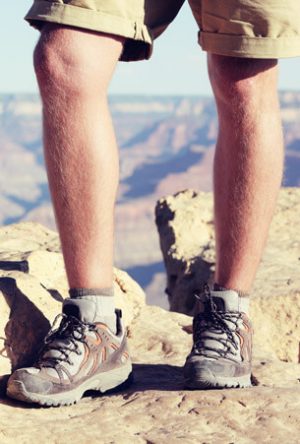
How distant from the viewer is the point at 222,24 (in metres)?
1.80

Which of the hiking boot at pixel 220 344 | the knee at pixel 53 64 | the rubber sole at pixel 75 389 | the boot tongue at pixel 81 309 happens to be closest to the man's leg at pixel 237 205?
the hiking boot at pixel 220 344

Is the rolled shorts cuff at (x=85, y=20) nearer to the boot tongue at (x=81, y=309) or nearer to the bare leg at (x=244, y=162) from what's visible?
the bare leg at (x=244, y=162)

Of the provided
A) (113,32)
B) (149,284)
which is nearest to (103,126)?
(113,32)

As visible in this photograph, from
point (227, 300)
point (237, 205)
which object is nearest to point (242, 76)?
point (237, 205)

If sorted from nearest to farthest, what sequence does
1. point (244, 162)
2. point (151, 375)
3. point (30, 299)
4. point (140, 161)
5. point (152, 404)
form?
point (152, 404) < point (244, 162) < point (151, 375) < point (30, 299) < point (140, 161)

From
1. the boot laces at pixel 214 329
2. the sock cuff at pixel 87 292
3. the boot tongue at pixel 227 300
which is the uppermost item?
the sock cuff at pixel 87 292

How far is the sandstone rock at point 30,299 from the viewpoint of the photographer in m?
2.10

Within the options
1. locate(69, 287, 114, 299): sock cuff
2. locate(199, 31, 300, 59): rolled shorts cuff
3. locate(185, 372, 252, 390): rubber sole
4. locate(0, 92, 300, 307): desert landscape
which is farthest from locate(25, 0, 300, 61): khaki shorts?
locate(0, 92, 300, 307): desert landscape

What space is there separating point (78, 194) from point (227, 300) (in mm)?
478

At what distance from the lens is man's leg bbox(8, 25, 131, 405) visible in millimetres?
1713

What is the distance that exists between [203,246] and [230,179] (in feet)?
7.85

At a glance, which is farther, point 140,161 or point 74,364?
point 140,161

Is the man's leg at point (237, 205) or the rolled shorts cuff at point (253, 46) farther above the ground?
the rolled shorts cuff at point (253, 46)

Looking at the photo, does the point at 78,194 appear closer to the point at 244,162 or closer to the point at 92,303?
the point at 92,303
